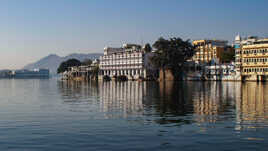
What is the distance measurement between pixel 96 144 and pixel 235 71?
12848 cm

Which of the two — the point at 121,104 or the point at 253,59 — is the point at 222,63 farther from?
the point at 121,104

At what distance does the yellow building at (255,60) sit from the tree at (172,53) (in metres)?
26.9

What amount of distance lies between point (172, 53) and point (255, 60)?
35068 millimetres

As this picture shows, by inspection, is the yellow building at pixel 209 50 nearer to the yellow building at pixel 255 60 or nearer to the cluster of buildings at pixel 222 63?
the cluster of buildings at pixel 222 63

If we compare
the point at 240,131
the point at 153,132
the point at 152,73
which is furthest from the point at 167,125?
the point at 152,73

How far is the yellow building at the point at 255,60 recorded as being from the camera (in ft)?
413

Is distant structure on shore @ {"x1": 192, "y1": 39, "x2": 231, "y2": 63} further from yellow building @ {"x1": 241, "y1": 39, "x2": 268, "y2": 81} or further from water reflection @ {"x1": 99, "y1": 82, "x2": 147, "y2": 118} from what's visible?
water reflection @ {"x1": 99, "y1": 82, "x2": 147, "y2": 118}

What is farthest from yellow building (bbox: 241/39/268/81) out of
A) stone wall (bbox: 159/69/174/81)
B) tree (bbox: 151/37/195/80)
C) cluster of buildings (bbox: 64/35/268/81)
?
stone wall (bbox: 159/69/174/81)

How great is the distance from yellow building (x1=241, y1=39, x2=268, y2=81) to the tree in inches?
1057

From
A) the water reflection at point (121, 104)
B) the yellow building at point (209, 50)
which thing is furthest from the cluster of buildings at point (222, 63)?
the water reflection at point (121, 104)

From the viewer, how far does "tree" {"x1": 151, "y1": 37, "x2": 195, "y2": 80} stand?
151 m

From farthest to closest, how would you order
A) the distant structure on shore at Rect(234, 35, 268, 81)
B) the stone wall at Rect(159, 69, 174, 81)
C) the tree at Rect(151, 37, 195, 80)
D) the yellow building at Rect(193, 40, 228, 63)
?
the yellow building at Rect(193, 40, 228, 63)
the stone wall at Rect(159, 69, 174, 81)
the tree at Rect(151, 37, 195, 80)
the distant structure on shore at Rect(234, 35, 268, 81)

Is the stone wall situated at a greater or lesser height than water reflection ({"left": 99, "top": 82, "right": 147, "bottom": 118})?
greater

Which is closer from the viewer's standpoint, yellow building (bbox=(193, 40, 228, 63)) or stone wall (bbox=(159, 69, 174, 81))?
stone wall (bbox=(159, 69, 174, 81))
